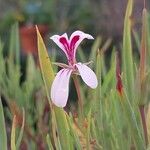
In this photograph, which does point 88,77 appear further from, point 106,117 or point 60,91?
point 106,117

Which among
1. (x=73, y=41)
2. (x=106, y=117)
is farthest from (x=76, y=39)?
(x=106, y=117)

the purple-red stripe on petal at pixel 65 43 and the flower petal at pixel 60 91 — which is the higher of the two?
the purple-red stripe on petal at pixel 65 43

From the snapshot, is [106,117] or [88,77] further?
[106,117]

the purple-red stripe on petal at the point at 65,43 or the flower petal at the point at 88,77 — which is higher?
the purple-red stripe on petal at the point at 65,43

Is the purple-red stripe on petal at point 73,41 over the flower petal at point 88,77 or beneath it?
over

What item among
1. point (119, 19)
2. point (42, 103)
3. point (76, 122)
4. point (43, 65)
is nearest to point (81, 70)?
point (43, 65)

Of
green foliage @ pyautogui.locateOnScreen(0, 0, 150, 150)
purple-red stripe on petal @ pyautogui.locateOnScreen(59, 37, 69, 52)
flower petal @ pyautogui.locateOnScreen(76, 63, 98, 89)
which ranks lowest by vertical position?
green foliage @ pyautogui.locateOnScreen(0, 0, 150, 150)

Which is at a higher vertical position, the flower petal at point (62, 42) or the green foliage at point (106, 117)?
the flower petal at point (62, 42)

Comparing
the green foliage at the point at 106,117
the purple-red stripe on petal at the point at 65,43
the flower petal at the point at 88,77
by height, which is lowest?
Answer: the green foliage at the point at 106,117

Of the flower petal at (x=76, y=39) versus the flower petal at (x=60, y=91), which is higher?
the flower petal at (x=76, y=39)

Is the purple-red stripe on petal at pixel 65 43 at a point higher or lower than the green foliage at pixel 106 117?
higher

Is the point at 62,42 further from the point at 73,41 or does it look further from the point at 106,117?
the point at 106,117
